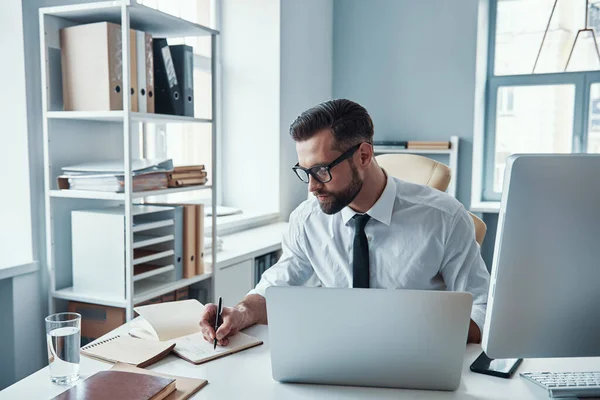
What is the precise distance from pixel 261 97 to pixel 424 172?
1922mm

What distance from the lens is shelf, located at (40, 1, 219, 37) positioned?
1.90 m

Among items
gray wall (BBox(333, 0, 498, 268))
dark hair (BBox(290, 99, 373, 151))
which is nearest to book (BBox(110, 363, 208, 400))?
dark hair (BBox(290, 99, 373, 151))

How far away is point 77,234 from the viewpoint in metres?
2.05

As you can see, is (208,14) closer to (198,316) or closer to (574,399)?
(198,316)

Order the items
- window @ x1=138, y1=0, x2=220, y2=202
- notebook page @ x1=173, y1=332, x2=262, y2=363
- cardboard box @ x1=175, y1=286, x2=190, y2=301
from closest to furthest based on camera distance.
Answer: notebook page @ x1=173, y1=332, x2=262, y2=363 → cardboard box @ x1=175, y1=286, x2=190, y2=301 → window @ x1=138, y1=0, x2=220, y2=202

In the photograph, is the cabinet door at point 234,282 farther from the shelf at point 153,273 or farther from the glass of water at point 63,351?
the glass of water at point 63,351

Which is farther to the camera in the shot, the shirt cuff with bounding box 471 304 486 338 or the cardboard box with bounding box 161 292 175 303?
the cardboard box with bounding box 161 292 175 303

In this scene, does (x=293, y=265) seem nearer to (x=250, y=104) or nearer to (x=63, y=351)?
→ (x=63, y=351)

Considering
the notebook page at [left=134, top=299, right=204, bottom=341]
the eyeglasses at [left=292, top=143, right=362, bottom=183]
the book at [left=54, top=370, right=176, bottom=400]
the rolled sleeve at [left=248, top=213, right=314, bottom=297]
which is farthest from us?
the rolled sleeve at [left=248, top=213, right=314, bottom=297]

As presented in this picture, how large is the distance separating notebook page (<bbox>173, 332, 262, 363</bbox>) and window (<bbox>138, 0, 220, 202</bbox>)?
1.74m

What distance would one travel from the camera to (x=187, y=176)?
2225mm

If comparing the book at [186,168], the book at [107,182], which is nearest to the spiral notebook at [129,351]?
the book at [107,182]

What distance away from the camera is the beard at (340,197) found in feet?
5.06

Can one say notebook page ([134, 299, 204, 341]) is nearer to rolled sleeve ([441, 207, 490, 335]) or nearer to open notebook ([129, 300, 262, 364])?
open notebook ([129, 300, 262, 364])
